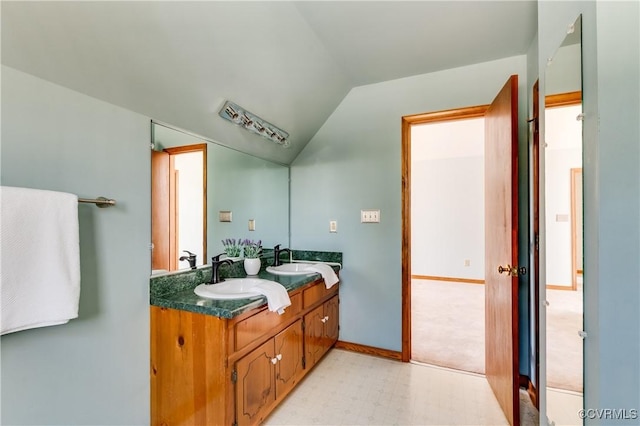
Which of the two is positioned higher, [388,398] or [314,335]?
[314,335]

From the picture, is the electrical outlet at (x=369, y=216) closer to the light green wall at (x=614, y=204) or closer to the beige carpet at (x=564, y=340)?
the beige carpet at (x=564, y=340)

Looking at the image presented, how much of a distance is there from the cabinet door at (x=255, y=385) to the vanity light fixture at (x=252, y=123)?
144 centimetres

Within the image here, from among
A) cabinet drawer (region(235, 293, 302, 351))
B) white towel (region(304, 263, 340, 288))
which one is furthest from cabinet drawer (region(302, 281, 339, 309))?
cabinet drawer (region(235, 293, 302, 351))

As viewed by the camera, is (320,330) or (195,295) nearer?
(195,295)

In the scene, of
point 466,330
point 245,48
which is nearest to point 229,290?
point 245,48

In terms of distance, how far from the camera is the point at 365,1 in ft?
5.08

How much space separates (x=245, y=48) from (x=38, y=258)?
4.47ft

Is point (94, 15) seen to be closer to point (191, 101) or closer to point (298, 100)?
point (191, 101)

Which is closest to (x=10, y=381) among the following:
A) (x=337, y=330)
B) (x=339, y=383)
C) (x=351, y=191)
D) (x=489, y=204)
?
(x=339, y=383)

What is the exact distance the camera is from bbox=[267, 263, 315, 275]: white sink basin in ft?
7.16

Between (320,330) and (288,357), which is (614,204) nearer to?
(288,357)

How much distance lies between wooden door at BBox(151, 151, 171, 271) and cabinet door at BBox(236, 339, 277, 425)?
0.72 meters

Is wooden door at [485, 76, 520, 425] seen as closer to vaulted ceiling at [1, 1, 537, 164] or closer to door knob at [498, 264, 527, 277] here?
door knob at [498, 264, 527, 277]

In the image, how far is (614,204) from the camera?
0.83 metres
